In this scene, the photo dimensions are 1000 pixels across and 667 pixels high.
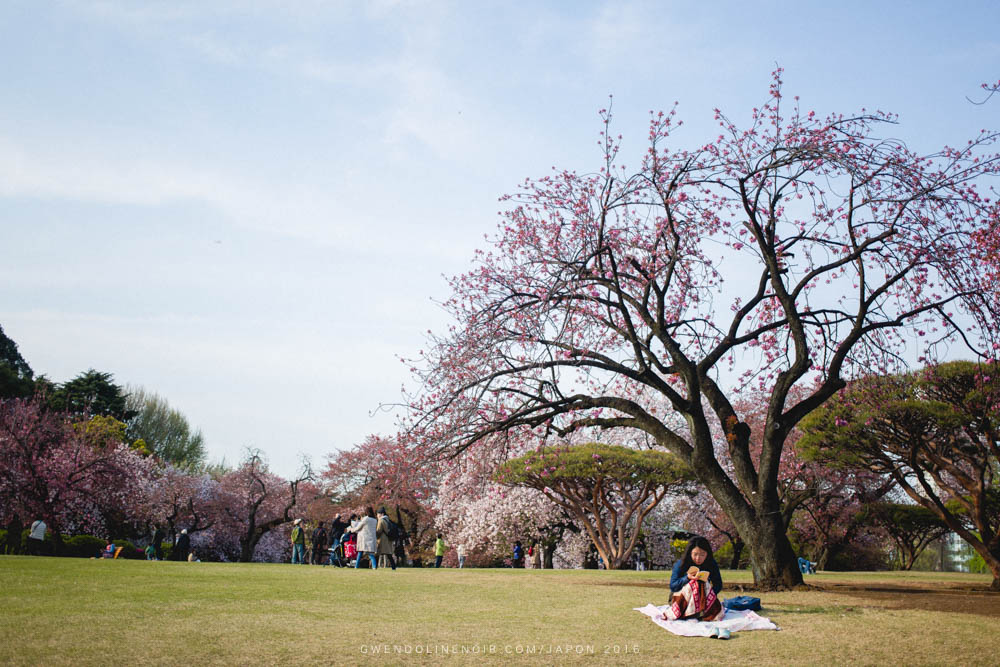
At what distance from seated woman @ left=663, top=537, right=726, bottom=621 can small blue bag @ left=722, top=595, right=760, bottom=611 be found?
0.50m

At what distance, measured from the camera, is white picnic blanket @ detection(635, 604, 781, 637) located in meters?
7.58

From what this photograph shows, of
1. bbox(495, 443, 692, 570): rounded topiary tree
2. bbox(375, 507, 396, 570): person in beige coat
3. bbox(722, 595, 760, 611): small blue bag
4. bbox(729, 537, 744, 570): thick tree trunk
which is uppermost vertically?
bbox(495, 443, 692, 570): rounded topiary tree

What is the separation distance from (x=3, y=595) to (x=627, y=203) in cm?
1090

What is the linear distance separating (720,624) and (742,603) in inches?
46.7

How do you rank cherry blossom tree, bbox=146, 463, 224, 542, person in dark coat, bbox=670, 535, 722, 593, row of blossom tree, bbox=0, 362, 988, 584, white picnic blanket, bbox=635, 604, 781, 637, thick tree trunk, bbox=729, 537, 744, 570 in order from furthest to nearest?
cherry blossom tree, bbox=146, 463, 224, 542 < thick tree trunk, bbox=729, 537, 744, 570 < row of blossom tree, bbox=0, 362, 988, 584 < person in dark coat, bbox=670, 535, 722, 593 < white picnic blanket, bbox=635, 604, 781, 637

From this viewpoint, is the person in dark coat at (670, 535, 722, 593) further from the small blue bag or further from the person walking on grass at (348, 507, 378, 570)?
the person walking on grass at (348, 507, 378, 570)

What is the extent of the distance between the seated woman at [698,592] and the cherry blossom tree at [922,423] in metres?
7.49

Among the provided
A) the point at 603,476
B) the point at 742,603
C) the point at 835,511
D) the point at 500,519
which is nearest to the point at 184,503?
the point at 500,519

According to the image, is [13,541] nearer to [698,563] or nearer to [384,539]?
[384,539]

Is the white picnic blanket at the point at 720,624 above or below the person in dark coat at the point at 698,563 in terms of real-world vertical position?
below

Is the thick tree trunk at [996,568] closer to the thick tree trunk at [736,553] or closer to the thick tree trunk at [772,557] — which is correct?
the thick tree trunk at [772,557]

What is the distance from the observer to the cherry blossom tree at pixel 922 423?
14.6 m

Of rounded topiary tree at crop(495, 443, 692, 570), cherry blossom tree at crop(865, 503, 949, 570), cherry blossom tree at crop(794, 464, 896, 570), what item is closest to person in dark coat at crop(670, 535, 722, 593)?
rounded topiary tree at crop(495, 443, 692, 570)

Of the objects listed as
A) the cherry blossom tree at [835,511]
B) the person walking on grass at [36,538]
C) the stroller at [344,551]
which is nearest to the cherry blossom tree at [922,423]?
the cherry blossom tree at [835,511]
